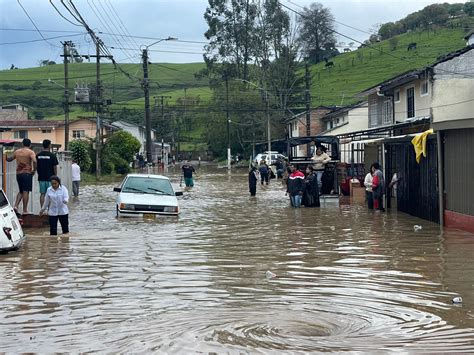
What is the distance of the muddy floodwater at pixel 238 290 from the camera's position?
827 cm

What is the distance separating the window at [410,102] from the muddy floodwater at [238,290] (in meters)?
17.4

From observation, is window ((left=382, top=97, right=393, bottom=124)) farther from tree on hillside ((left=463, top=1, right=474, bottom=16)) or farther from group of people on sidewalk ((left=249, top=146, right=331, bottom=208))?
tree on hillside ((left=463, top=1, right=474, bottom=16))

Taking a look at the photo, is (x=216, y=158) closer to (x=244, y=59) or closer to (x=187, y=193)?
(x=244, y=59)

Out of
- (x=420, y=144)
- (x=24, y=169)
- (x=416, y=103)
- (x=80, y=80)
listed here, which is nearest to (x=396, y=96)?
(x=416, y=103)

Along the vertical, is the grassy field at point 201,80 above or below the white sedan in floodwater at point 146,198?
above

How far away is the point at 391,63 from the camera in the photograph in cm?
11106

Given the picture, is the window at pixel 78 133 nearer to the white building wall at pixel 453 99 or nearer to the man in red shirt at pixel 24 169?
the white building wall at pixel 453 99

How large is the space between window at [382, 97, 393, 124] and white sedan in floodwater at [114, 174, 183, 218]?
68.0 ft

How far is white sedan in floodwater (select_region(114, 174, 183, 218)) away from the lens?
22.1 meters

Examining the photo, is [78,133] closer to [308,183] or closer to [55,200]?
[308,183]

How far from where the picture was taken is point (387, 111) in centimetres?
4334

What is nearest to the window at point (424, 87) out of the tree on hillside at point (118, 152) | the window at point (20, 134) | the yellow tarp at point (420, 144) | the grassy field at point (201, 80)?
the yellow tarp at point (420, 144)

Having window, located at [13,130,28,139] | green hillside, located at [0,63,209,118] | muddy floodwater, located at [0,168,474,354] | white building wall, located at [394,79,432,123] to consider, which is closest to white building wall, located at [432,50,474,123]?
muddy floodwater, located at [0,168,474,354]

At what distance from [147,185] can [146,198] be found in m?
1.23
